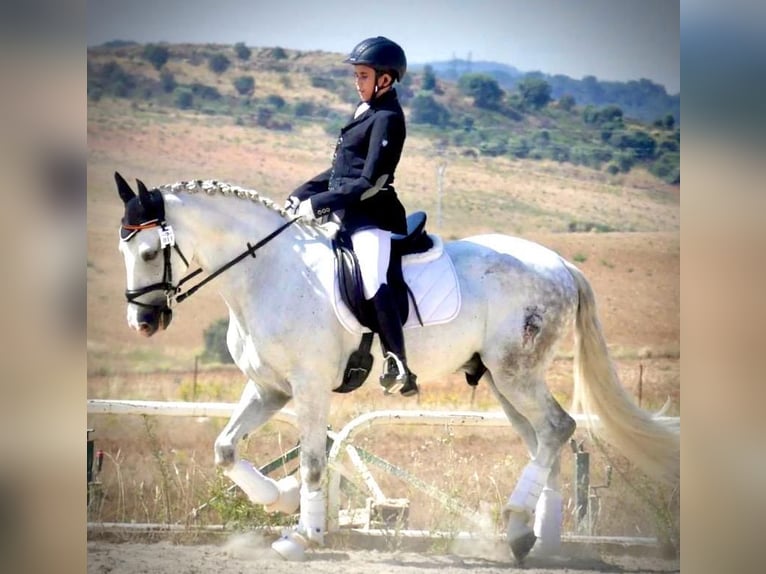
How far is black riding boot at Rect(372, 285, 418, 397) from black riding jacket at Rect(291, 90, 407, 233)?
0.42 metres

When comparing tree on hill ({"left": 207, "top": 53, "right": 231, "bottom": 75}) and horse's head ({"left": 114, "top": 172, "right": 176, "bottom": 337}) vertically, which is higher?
tree on hill ({"left": 207, "top": 53, "right": 231, "bottom": 75})

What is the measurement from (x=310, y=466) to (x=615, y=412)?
1.88 meters

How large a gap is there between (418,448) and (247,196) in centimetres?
667

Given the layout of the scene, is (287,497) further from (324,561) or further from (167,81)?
(167,81)

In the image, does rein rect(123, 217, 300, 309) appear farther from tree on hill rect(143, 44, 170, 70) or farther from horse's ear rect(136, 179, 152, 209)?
tree on hill rect(143, 44, 170, 70)

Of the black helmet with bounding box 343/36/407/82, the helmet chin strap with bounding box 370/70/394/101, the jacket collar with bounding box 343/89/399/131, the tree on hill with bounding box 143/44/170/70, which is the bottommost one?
the jacket collar with bounding box 343/89/399/131

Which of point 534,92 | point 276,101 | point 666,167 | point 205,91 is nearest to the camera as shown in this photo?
point 666,167

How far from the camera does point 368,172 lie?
5965 mm

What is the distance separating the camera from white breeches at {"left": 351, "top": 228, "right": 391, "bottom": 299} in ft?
19.4

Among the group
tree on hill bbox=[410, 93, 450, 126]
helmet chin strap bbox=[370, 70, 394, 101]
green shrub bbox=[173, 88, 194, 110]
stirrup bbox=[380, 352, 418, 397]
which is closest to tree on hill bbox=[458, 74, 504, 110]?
tree on hill bbox=[410, 93, 450, 126]

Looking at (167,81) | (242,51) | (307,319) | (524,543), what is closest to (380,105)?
(307,319)

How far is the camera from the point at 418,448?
486 inches

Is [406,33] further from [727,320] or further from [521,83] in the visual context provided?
[727,320]

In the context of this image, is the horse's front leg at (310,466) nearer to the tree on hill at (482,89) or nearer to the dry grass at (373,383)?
the dry grass at (373,383)
